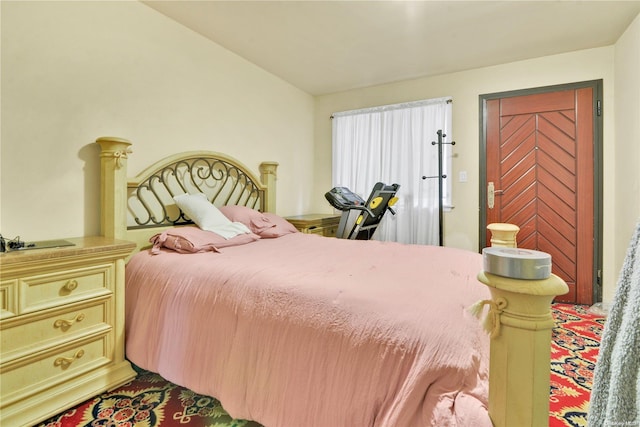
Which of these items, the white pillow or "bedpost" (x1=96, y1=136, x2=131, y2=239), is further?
the white pillow

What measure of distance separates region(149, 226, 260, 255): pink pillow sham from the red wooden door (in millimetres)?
2850

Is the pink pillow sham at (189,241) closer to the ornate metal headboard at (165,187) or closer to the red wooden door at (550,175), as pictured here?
the ornate metal headboard at (165,187)

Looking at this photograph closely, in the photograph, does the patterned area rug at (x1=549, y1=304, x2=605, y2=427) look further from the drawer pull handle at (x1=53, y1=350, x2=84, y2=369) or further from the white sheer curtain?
the drawer pull handle at (x1=53, y1=350, x2=84, y2=369)

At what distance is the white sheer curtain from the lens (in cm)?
358

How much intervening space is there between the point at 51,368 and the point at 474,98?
4101 millimetres

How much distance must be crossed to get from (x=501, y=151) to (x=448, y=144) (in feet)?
1.77

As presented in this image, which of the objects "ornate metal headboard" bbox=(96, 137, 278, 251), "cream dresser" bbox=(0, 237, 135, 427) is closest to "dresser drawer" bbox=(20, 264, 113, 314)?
"cream dresser" bbox=(0, 237, 135, 427)

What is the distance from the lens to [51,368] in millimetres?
1474

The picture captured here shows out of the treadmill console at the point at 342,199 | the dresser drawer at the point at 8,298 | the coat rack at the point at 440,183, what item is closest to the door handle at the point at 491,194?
the coat rack at the point at 440,183

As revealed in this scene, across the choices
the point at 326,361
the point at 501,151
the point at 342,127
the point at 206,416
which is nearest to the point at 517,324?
the point at 326,361

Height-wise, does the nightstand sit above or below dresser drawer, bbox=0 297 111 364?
above

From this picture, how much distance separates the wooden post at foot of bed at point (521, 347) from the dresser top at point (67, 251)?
1.76 meters

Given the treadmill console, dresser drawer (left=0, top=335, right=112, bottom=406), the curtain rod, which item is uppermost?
the curtain rod

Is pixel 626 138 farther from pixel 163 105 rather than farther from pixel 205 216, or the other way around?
pixel 163 105
